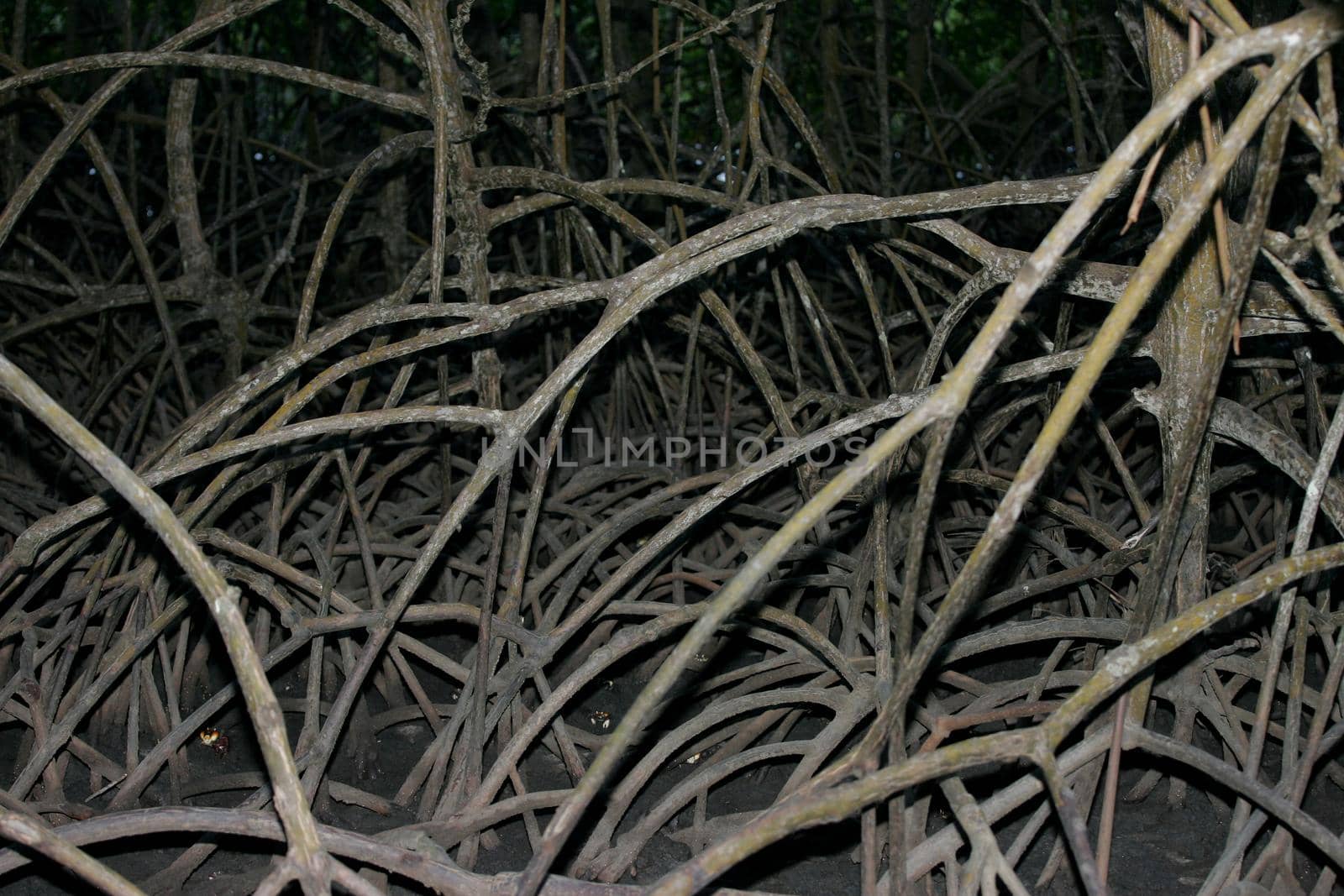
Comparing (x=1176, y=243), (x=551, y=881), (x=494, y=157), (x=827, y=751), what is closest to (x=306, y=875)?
(x=551, y=881)

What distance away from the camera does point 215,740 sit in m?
2.66

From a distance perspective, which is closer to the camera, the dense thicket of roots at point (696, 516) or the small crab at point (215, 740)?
the dense thicket of roots at point (696, 516)

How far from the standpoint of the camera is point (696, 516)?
208 centimetres

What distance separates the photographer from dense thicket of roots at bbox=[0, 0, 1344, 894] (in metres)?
1.42

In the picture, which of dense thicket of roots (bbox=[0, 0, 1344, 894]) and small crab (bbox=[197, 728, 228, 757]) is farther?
small crab (bbox=[197, 728, 228, 757])

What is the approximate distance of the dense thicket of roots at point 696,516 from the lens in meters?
1.42

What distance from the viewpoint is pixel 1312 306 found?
1623mm

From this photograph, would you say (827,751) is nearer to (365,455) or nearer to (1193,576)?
(1193,576)

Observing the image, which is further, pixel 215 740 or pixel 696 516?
pixel 215 740

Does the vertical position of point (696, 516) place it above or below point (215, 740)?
above

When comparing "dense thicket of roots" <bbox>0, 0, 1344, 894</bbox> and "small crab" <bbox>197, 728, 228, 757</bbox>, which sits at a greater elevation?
"dense thicket of roots" <bbox>0, 0, 1344, 894</bbox>

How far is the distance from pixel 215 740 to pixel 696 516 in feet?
4.34

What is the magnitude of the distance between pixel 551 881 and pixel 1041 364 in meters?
1.13

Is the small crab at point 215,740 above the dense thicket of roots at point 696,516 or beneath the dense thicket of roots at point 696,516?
beneath
